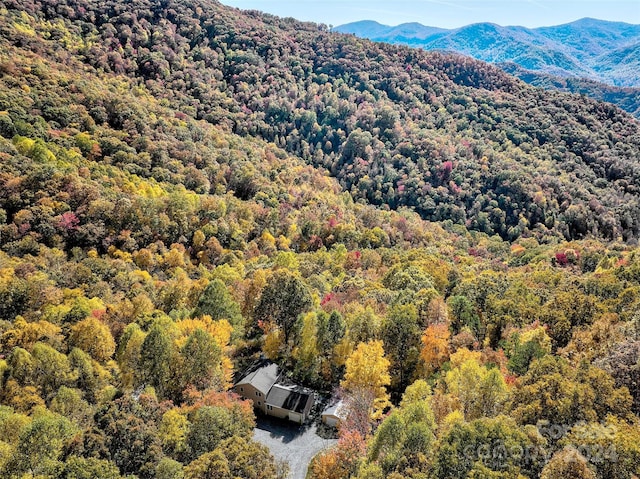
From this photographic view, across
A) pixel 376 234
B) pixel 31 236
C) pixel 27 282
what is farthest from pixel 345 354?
pixel 376 234

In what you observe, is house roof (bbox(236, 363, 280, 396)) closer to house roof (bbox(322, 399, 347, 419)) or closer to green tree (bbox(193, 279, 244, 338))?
green tree (bbox(193, 279, 244, 338))

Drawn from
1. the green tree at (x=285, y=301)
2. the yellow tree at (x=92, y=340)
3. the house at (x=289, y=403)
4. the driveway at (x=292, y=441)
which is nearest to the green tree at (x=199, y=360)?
the house at (x=289, y=403)

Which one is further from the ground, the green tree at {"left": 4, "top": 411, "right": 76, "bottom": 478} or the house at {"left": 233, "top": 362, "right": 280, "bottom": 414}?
the green tree at {"left": 4, "top": 411, "right": 76, "bottom": 478}

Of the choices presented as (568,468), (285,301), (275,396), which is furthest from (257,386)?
(568,468)

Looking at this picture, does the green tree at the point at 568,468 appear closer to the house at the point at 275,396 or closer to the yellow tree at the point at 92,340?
the house at the point at 275,396

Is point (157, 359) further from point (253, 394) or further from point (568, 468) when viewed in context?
point (568, 468)

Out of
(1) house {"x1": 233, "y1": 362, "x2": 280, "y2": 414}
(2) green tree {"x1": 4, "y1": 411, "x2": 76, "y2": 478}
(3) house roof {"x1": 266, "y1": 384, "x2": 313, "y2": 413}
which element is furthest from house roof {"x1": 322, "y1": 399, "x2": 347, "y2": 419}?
(2) green tree {"x1": 4, "y1": 411, "x2": 76, "y2": 478}
